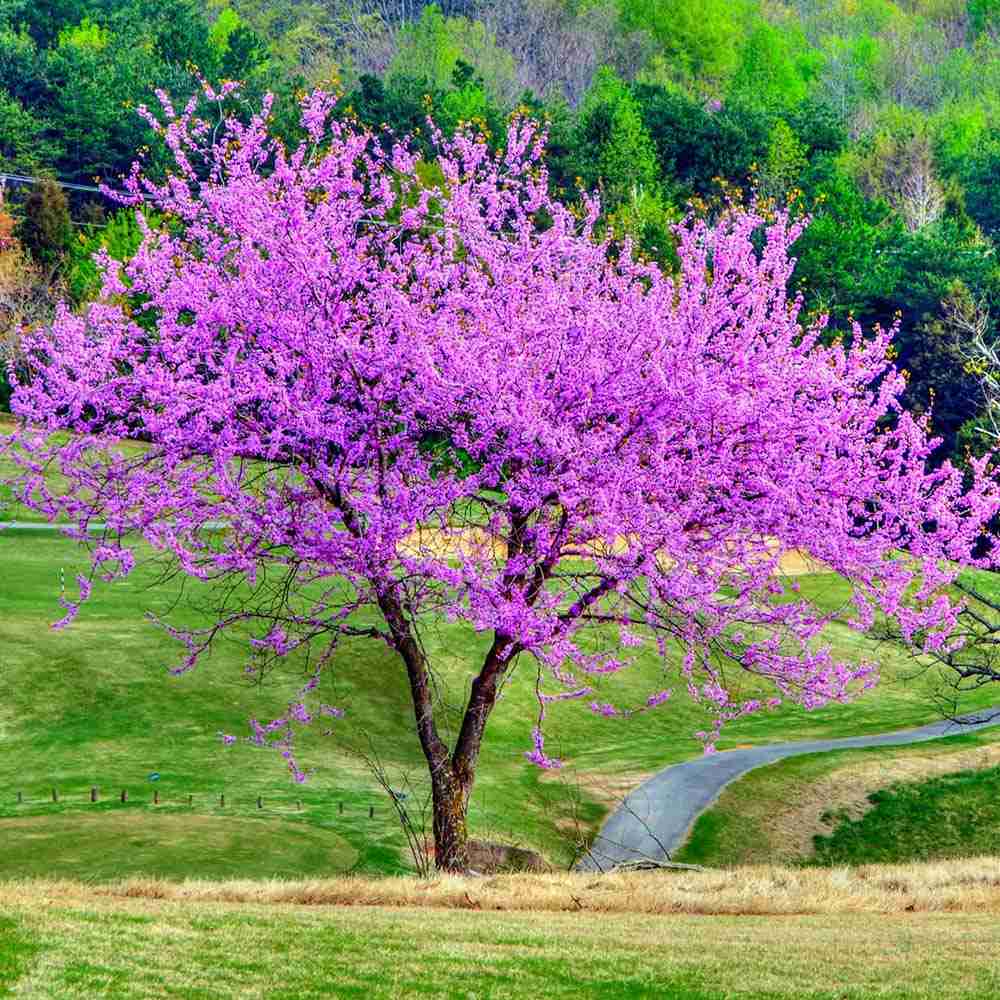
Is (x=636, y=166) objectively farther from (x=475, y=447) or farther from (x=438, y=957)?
(x=438, y=957)

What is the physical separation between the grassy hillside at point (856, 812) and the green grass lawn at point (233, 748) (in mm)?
2868

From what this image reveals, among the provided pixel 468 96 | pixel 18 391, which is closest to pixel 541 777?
pixel 18 391

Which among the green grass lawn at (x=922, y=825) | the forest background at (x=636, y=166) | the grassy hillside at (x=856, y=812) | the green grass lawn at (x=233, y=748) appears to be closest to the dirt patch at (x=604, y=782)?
the green grass lawn at (x=233, y=748)

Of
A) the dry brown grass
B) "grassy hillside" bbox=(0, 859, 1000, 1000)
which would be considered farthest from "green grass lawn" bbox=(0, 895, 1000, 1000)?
the dry brown grass

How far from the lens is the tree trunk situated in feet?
83.8

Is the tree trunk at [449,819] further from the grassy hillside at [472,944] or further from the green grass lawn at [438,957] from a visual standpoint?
the green grass lawn at [438,957]

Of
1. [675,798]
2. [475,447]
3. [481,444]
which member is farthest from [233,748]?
[481,444]

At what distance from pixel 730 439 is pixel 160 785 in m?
14.6

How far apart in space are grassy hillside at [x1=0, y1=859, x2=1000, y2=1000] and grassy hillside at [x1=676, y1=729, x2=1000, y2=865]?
40.4 feet

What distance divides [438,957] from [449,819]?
9261mm

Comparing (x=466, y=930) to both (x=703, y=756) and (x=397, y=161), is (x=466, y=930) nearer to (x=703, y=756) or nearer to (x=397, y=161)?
(x=397, y=161)

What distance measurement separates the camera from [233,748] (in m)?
36.1

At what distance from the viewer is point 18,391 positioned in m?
24.9

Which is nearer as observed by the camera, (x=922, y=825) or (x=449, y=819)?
(x=449, y=819)
